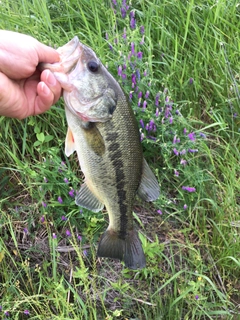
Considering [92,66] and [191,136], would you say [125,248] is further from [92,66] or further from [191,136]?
[92,66]

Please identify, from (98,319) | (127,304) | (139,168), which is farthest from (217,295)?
(139,168)

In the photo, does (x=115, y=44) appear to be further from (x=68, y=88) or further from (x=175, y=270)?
(x=175, y=270)

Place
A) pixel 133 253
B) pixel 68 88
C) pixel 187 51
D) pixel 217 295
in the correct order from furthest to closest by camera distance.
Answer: pixel 187 51 < pixel 217 295 < pixel 133 253 < pixel 68 88

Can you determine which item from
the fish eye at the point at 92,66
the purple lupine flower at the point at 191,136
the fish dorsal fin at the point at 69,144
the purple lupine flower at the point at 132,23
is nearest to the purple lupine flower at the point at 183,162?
the purple lupine flower at the point at 191,136

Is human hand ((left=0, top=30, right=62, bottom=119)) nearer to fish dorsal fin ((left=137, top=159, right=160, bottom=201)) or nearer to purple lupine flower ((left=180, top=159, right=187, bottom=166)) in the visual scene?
fish dorsal fin ((left=137, top=159, right=160, bottom=201))

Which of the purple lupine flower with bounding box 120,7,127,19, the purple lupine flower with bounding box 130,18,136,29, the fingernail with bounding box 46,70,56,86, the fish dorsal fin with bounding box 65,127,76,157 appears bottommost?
the fish dorsal fin with bounding box 65,127,76,157

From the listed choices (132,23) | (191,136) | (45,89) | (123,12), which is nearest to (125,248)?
(191,136)

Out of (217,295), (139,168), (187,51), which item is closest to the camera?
(139,168)

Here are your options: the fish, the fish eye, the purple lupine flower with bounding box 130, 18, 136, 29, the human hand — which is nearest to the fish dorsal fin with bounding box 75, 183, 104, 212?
the fish
